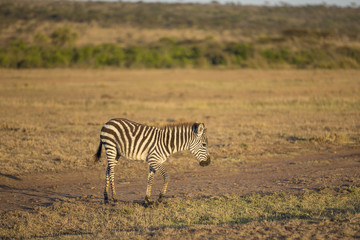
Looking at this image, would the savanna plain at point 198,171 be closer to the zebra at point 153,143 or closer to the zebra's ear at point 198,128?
the zebra at point 153,143

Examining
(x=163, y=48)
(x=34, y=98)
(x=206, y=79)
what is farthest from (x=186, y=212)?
(x=163, y=48)

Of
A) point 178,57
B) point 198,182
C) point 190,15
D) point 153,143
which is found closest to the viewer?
point 153,143

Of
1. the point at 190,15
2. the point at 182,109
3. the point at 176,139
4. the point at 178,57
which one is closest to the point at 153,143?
the point at 176,139

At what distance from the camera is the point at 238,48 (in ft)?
137

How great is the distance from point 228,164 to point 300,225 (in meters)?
4.66

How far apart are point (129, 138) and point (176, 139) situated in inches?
33.9

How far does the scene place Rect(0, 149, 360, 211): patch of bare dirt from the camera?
820 centimetres

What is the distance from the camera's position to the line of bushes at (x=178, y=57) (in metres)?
37.7

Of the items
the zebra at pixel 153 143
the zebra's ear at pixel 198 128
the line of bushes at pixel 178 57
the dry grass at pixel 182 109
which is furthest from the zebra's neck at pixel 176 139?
the line of bushes at pixel 178 57

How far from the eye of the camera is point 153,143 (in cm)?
765

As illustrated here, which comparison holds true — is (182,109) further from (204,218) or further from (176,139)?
(204,218)

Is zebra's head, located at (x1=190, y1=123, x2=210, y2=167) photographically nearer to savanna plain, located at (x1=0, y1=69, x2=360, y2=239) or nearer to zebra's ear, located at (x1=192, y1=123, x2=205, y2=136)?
zebra's ear, located at (x1=192, y1=123, x2=205, y2=136)

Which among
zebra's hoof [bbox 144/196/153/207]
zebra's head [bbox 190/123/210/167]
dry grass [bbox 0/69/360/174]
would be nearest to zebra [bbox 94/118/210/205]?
zebra's head [bbox 190/123/210/167]

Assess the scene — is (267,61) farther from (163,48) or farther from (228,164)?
(228,164)
